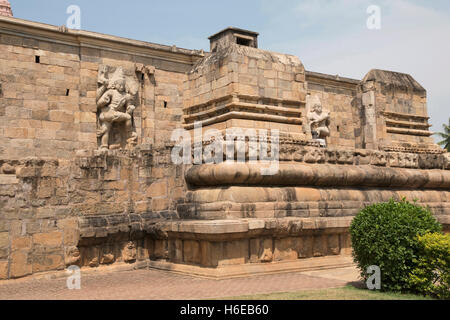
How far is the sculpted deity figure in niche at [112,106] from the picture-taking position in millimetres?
15367

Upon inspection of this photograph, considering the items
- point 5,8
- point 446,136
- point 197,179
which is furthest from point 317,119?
point 446,136

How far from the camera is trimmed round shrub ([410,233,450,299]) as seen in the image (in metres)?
6.02

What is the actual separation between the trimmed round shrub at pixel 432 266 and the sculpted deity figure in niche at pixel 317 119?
9.38 m

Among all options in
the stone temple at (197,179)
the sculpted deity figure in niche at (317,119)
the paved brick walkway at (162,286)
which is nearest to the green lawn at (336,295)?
the paved brick walkway at (162,286)

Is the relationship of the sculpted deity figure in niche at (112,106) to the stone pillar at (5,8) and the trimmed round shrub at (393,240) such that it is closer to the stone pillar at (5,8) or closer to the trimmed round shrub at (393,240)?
the stone pillar at (5,8)

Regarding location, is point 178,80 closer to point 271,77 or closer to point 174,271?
point 271,77

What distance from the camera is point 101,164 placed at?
28.1ft

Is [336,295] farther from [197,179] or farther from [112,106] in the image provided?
[112,106]

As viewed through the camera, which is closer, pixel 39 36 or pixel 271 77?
pixel 271 77

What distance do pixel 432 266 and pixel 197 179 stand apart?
4059 mm

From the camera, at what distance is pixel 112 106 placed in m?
15.4

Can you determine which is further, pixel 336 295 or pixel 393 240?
pixel 393 240
